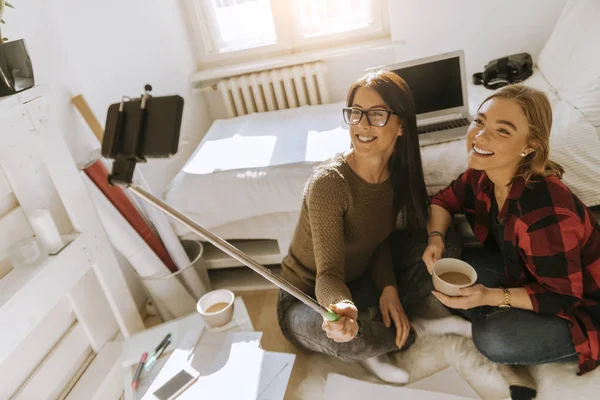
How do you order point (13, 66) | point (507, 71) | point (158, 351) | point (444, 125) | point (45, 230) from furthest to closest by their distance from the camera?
1. point (507, 71)
2. point (444, 125)
3. point (158, 351)
4. point (45, 230)
5. point (13, 66)

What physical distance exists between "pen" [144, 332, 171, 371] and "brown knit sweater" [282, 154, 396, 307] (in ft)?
1.33

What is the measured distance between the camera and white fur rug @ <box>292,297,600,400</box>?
1149 millimetres

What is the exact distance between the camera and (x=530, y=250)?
3.53ft

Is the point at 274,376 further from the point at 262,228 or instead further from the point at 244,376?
the point at 262,228

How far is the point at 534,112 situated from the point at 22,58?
3.93ft

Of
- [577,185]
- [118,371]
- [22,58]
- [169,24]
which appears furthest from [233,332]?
[169,24]

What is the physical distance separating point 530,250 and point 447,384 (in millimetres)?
476

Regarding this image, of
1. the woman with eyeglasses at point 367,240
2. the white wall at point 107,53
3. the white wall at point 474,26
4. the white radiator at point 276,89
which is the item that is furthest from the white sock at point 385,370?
the white wall at point 474,26

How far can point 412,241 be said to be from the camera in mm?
1505

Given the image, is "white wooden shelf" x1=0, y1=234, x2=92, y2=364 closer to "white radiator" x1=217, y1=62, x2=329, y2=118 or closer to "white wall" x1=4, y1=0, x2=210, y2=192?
"white wall" x1=4, y1=0, x2=210, y2=192

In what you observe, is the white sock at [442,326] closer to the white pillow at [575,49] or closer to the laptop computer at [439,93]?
the laptop computer at [439,93]

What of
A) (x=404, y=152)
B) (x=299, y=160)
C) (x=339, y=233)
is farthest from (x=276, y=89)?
(x=339, y=233)

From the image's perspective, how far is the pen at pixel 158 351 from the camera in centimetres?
114

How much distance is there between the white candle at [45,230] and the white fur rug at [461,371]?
0.81 meters
